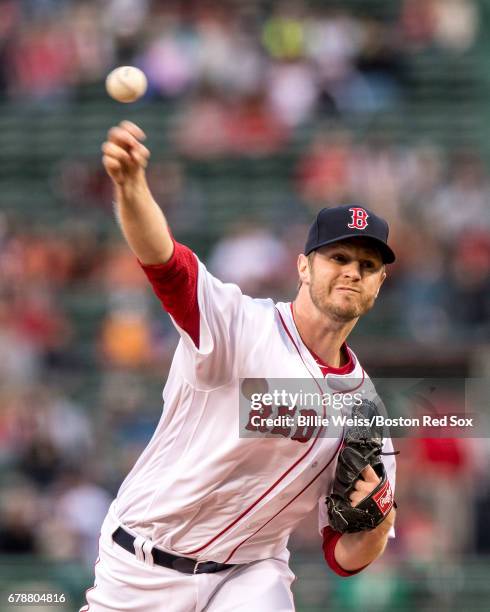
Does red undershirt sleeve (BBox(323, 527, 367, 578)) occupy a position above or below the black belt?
above

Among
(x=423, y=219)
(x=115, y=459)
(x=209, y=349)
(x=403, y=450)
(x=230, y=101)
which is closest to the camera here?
(x=209, y=349)

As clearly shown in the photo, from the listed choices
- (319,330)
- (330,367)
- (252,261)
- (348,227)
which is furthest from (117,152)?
(252,261)

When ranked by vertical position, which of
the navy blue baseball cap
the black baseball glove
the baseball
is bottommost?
the black baseball glove

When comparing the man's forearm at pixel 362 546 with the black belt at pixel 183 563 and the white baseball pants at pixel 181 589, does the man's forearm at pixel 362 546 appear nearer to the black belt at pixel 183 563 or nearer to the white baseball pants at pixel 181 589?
the white baseball pants at pixel 181 589

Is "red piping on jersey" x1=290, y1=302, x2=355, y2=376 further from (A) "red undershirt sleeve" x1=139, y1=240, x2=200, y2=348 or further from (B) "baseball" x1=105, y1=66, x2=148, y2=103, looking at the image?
(B) "baseball" x1=105, y1=66, x2=148, y2=103

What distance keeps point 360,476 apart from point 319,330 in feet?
1.69

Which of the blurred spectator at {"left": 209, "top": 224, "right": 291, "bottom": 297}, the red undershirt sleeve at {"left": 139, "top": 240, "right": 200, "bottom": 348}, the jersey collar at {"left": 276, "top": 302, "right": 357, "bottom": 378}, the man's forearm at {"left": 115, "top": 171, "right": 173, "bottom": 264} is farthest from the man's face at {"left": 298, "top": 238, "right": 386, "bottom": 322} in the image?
the blurred spectator at {"left": 209, "top": 224, "right": 291, "bottom": 297}

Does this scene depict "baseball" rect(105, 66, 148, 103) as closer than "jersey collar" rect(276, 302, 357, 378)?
Yes

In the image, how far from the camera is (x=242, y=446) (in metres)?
3.94

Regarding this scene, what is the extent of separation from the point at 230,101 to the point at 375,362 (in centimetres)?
315

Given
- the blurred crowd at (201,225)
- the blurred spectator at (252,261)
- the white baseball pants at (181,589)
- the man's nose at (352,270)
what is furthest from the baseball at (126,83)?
the blurred spectator at (252,261)

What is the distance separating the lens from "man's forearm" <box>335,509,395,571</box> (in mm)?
4230

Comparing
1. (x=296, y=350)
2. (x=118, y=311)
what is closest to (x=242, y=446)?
(x=296, y=350)

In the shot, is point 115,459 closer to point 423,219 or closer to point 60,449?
point 60,449
